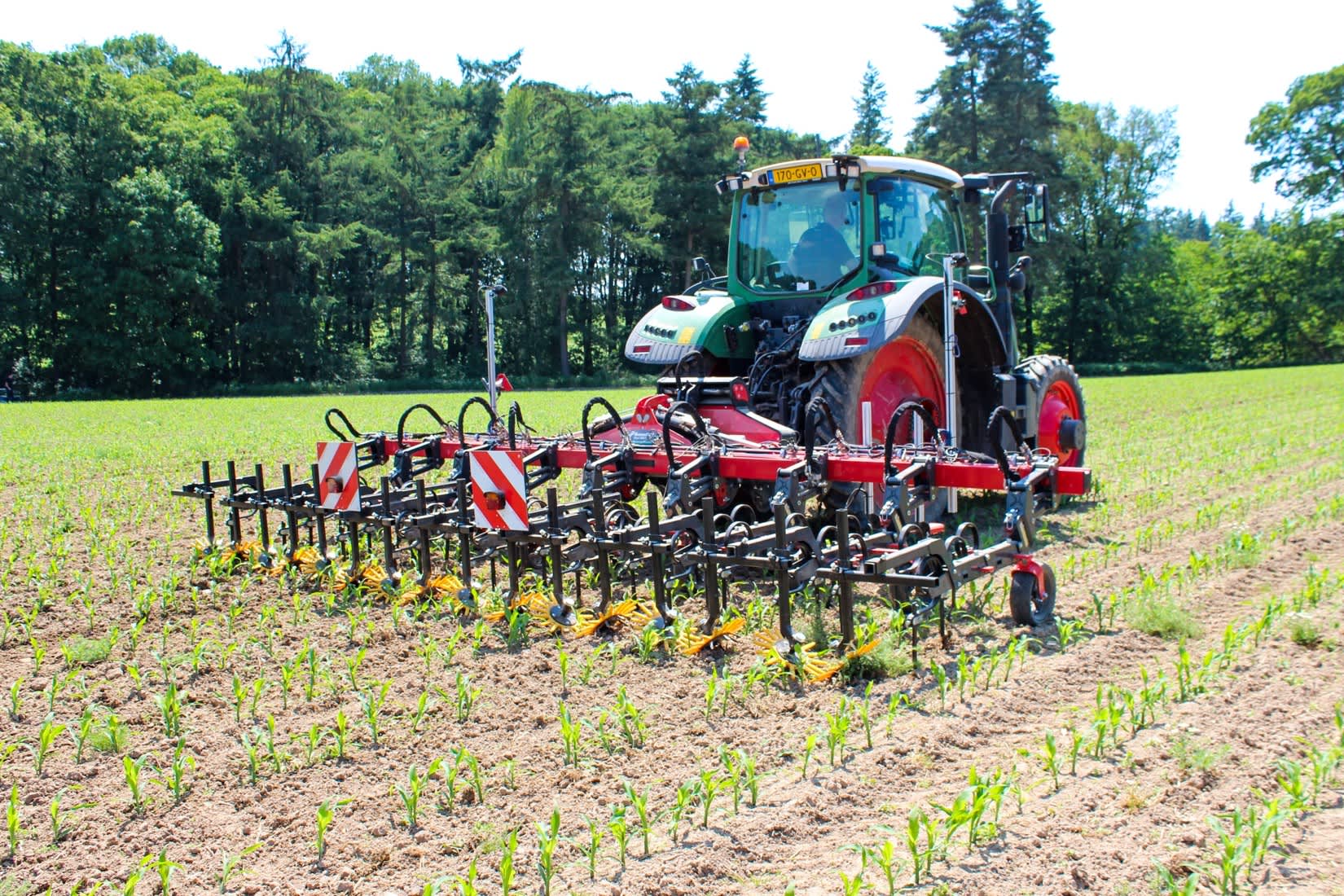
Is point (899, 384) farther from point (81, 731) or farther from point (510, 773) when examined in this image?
point (81, 731)

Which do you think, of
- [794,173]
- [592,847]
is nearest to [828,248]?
[794,173]

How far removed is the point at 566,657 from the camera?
4.42 m

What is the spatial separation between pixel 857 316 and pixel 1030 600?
207cm

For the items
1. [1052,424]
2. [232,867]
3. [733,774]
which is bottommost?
[232,867]

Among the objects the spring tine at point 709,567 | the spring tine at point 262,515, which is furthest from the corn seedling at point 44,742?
the spring tine at point 262,515

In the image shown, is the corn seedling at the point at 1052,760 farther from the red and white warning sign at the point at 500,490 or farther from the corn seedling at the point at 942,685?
the red and white warning sign at the point at 500,490

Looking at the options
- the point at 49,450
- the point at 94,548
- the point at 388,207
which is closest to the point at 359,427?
the point at 49,450

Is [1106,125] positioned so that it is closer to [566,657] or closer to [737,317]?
[737,317]

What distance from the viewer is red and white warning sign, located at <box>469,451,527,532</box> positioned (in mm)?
5281

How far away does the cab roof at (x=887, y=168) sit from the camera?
6.72m

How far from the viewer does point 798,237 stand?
23.7 ft

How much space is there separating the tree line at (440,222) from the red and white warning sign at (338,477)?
3194cm

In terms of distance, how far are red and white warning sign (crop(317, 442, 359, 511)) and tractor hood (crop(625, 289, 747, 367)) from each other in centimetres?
204

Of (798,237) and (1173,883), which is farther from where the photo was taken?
(798,237)
